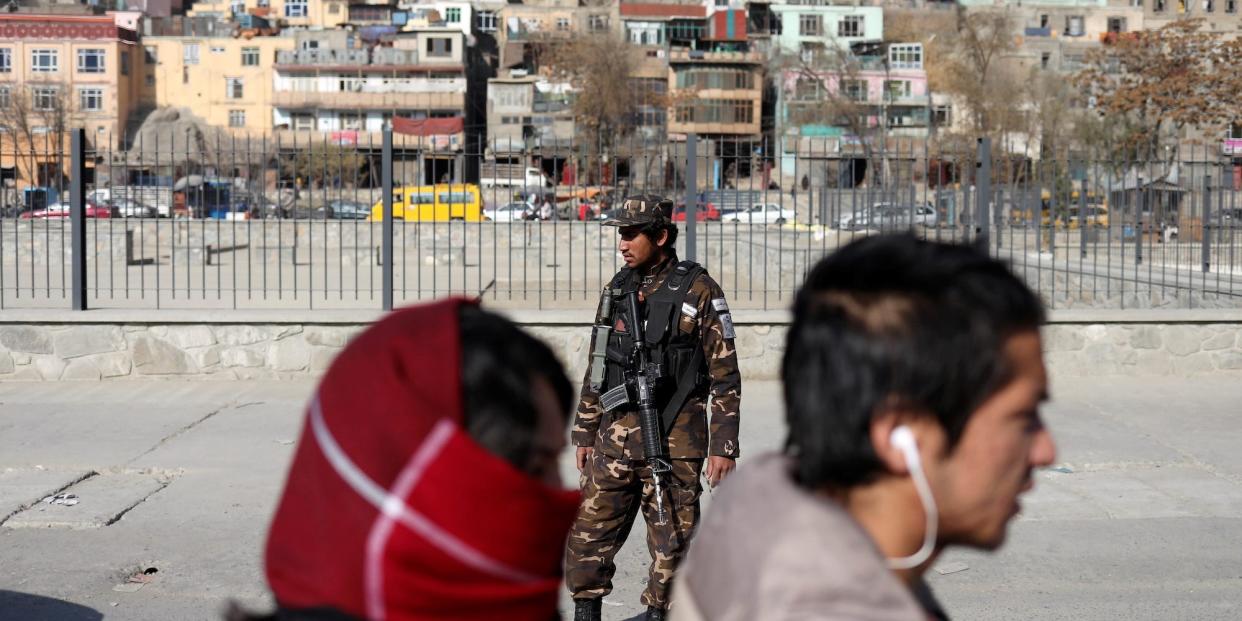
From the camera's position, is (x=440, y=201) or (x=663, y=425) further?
(x=440, y=201)

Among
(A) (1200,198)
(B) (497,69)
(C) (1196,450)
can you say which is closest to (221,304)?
(C) (1196,450)

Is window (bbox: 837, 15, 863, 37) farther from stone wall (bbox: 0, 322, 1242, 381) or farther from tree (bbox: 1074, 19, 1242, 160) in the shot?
stone wall (bbox: 0, 322, 1242, 381)

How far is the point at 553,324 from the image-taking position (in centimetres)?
1094

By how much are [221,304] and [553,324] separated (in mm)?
4209

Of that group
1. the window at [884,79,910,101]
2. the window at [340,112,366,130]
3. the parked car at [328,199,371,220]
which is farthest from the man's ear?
the window at [340,112,366,130]

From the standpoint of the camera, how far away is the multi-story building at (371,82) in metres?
82.9

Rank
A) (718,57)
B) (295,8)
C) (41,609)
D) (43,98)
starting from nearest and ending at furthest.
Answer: (41,609) < (43,98) < (718,57) < (295,8)

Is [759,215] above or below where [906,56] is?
below

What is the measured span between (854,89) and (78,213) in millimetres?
59093

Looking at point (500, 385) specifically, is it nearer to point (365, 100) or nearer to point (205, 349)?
point (205, 349)

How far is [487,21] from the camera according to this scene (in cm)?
10106

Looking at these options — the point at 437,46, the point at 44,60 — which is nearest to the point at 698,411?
the point at 44,60

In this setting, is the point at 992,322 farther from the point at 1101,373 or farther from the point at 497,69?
the point at 497,69

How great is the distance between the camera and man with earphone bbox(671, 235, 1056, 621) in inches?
53.8
